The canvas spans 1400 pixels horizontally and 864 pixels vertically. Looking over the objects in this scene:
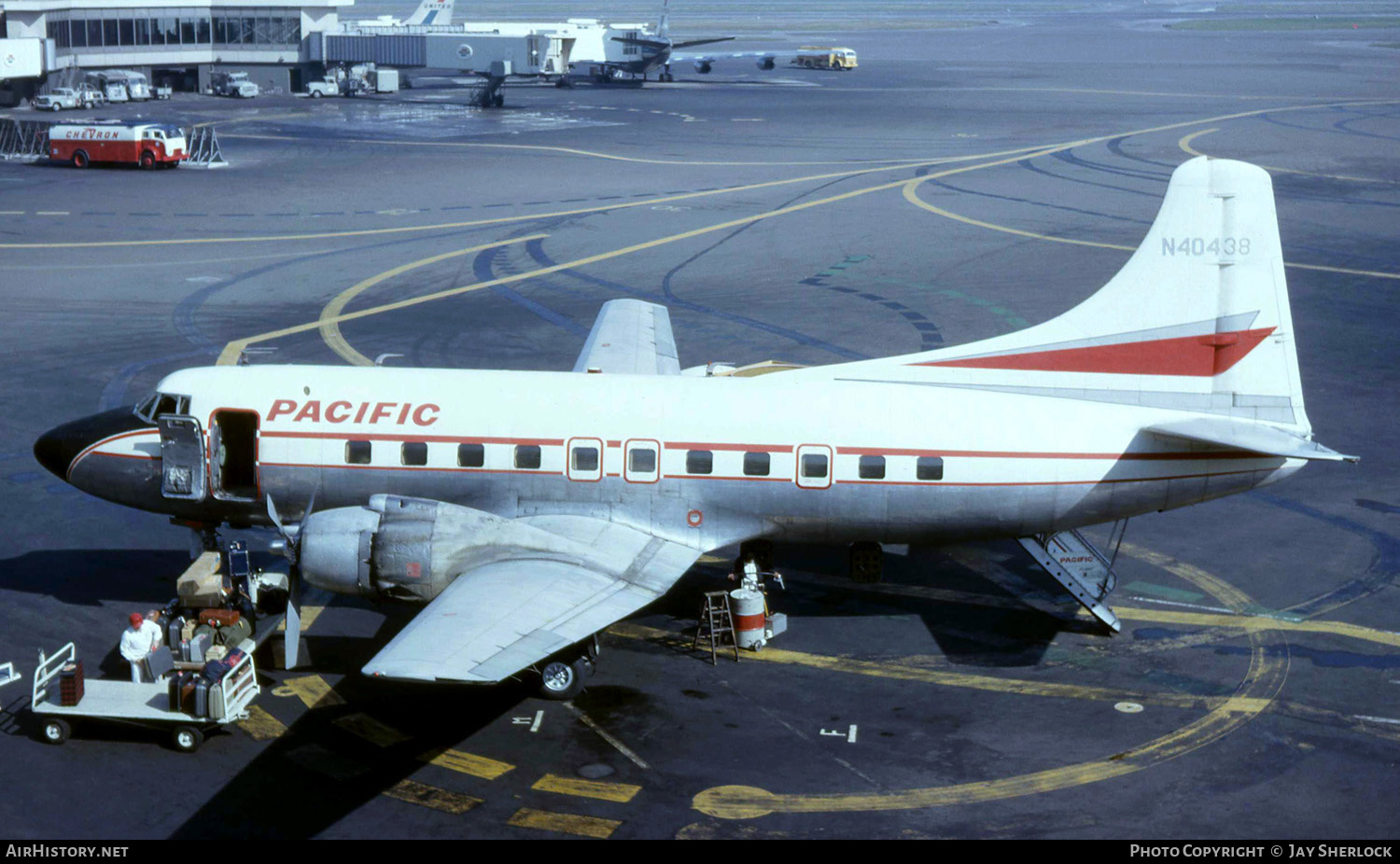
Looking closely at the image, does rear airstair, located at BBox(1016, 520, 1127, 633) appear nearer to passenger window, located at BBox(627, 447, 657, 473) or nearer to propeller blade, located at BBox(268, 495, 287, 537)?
passenger window, located at BBox(627, 447, 657, 473)

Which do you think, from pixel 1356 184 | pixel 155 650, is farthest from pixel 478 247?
pixel 1356 184

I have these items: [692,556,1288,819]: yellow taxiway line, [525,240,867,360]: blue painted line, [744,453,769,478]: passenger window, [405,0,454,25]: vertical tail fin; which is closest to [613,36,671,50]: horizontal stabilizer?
[405,0,454,25]: vertical tail fin

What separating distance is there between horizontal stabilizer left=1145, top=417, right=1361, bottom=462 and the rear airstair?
2.51 m

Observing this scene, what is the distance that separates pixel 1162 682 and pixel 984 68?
453 feet

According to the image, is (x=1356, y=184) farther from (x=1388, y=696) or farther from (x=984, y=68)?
(x=984, y=68)

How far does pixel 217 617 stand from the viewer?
21.7m

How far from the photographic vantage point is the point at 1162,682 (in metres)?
21.8

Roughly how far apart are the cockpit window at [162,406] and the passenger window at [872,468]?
468 inches

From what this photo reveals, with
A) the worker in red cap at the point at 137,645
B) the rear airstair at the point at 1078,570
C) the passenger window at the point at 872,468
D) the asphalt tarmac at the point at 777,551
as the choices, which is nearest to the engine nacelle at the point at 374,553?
the asphalt tarmac at the point at 777,551

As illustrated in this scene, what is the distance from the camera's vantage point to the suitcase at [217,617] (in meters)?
21.7

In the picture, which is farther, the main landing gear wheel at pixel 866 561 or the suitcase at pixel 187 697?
the main landing gear wheel at pixel 866 561

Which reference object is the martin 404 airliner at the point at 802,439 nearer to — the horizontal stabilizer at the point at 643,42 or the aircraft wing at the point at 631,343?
the aircraft wing at the point at 631,343

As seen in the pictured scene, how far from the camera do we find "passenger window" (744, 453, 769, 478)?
898 inches

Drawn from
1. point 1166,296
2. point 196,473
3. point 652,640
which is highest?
point 1166,296
